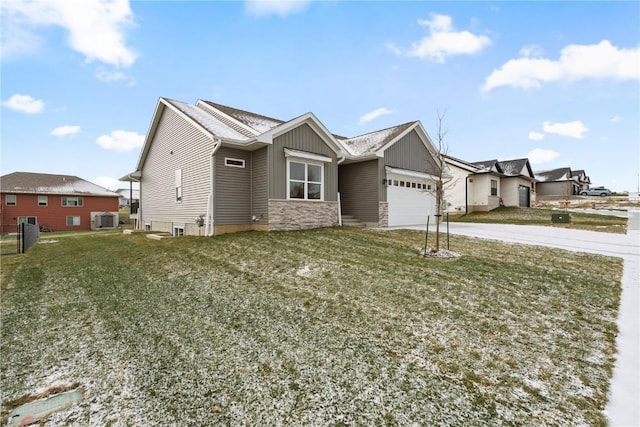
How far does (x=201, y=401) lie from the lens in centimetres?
253

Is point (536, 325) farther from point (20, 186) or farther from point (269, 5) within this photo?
point (20, 186)

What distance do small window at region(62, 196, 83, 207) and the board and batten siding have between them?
17.8 meters

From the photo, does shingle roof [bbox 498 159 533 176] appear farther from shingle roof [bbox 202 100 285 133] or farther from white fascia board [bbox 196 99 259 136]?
white fascia board [bbox 196 99 259 136]

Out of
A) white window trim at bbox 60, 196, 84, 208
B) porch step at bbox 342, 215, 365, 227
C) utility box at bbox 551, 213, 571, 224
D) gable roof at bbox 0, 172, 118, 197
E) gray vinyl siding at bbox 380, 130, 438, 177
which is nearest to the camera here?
porch step at bbox 342, 215, 365, 227

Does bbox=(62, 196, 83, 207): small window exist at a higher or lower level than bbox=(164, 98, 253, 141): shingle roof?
lower

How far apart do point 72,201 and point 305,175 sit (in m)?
30.0

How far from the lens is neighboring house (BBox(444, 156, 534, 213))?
85.3 feet

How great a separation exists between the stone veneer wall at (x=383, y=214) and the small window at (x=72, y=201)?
1258 inches

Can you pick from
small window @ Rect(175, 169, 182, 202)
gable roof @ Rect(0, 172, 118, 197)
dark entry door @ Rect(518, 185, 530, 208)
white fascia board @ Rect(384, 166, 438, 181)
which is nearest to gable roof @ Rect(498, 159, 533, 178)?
dark entry door @ Rect(518, 185, 530, 208)

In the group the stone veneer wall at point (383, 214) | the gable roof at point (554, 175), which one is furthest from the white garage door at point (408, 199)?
the gable roof at point (554, 175)

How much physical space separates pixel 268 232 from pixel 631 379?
32.9 feet

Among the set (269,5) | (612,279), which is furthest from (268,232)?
(612,279)

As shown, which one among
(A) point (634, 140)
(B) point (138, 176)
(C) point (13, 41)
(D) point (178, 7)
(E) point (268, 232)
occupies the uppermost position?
(D) point (178, 7)

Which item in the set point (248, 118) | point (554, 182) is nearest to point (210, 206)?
point (248, 118)
